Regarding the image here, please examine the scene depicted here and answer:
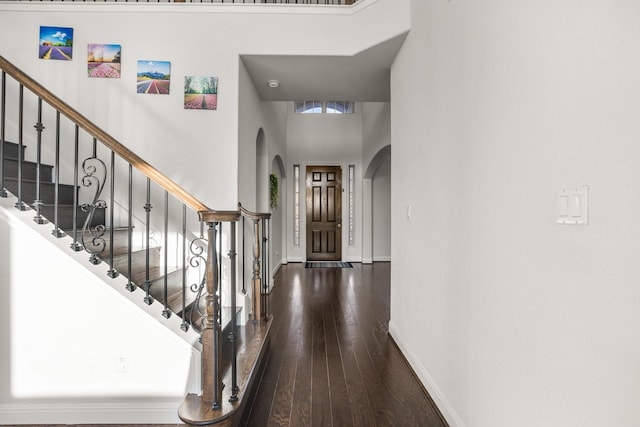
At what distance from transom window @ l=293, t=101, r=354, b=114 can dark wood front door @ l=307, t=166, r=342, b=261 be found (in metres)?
1.39

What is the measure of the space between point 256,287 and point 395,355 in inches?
52.9

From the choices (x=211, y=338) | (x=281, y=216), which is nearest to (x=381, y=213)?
(x=281, y=216)

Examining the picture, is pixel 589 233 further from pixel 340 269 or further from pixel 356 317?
pixel 340 269

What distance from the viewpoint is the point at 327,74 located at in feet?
12.0

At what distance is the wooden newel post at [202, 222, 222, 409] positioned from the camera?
5.86ft

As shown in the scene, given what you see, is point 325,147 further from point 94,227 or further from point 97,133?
point 97,133

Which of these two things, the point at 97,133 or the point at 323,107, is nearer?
the point at 97,133

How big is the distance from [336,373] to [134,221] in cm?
226

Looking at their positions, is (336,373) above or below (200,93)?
below

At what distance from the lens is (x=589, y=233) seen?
→ 96cm

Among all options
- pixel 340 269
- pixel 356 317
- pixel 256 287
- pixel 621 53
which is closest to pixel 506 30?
pixel 621 53

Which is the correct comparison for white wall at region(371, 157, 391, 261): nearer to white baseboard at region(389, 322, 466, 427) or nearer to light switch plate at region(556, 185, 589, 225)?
white baseboard at region(389, 322, 466, 427)

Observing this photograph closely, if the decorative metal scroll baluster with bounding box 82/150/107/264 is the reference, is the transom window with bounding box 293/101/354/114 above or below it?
above

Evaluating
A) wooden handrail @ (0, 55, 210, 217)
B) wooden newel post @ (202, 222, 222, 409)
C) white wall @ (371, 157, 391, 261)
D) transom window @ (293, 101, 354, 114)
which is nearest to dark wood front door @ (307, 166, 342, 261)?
white wall @ (371, 157, 391, 261)
